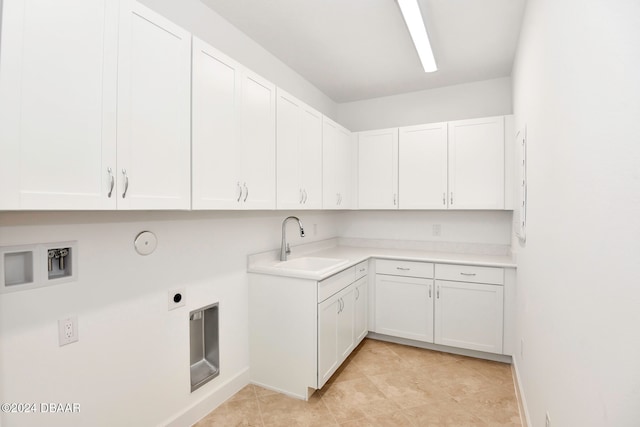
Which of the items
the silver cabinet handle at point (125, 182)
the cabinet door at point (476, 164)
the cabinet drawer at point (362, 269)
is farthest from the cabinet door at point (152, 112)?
the cabinet door at point (476, 164)

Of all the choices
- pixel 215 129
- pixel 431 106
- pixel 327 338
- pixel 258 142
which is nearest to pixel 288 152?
pixel 258 142

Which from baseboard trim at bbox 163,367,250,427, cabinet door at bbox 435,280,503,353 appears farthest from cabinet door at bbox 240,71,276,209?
cabinet door at bbox 435,280,503,353

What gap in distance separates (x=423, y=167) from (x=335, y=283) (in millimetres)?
1778

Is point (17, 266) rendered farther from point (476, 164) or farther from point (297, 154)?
point (476, 164)

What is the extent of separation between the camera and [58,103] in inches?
44.1

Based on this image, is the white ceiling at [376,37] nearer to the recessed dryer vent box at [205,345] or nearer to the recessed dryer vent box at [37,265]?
the recessed dryer vent box at [37,265]

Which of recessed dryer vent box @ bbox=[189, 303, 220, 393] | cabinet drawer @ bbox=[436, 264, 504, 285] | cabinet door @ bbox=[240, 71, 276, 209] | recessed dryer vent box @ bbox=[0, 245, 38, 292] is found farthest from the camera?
cabinet drawer @ bbox=[436, 264, 504, 285]

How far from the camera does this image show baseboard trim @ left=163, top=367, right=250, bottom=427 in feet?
6.48

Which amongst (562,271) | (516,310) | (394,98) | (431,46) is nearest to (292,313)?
(562,271)

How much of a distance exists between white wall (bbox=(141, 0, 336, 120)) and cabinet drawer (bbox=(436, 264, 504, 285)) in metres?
2.39

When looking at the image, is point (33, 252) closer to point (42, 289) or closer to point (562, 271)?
point (42, 289)

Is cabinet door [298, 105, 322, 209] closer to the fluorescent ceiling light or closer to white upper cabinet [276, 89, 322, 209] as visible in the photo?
white upper cabinet [276, 89, 322, 209]

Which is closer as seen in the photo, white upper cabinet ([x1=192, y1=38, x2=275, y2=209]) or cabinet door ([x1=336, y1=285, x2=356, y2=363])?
white upper cabinet ([x1=192, y1=38, x2=275, y2=209])

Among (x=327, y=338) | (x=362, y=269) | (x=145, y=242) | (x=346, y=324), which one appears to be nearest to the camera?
(x=145, y=242)
